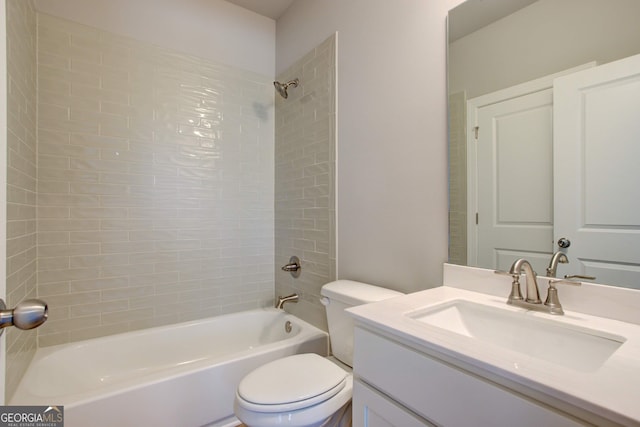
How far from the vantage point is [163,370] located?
5.55ft

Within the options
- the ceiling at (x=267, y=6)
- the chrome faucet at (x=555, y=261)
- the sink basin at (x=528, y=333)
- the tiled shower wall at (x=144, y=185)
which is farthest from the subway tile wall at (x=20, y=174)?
the chrome faucet at (x=555, y=261)

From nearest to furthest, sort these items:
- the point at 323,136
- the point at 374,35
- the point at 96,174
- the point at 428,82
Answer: the point at 428,82
the point at 374,35
the point at 96,174
the point at 323,136

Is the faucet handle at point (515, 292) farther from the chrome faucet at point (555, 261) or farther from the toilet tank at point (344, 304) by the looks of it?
the toilet tank at point (344, 304)

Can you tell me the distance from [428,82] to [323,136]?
29.7 inches

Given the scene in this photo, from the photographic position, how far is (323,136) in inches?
75.0

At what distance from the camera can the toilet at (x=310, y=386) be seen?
3.55 feet

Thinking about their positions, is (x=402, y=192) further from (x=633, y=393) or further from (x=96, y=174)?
(x=96, y=174)

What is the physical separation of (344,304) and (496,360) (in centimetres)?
89

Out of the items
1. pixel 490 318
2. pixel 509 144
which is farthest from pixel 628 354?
pixel 509 144

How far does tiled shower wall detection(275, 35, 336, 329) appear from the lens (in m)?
1.86

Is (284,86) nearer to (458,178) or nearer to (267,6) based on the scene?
(267,6)

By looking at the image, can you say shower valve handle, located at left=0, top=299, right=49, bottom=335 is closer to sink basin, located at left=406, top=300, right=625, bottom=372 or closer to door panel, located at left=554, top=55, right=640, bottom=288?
sink basin, located at left=406, top=300, right=625, bottom=372

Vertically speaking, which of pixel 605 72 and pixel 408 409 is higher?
pixel 605 72

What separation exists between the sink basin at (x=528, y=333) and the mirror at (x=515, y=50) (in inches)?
8.1
